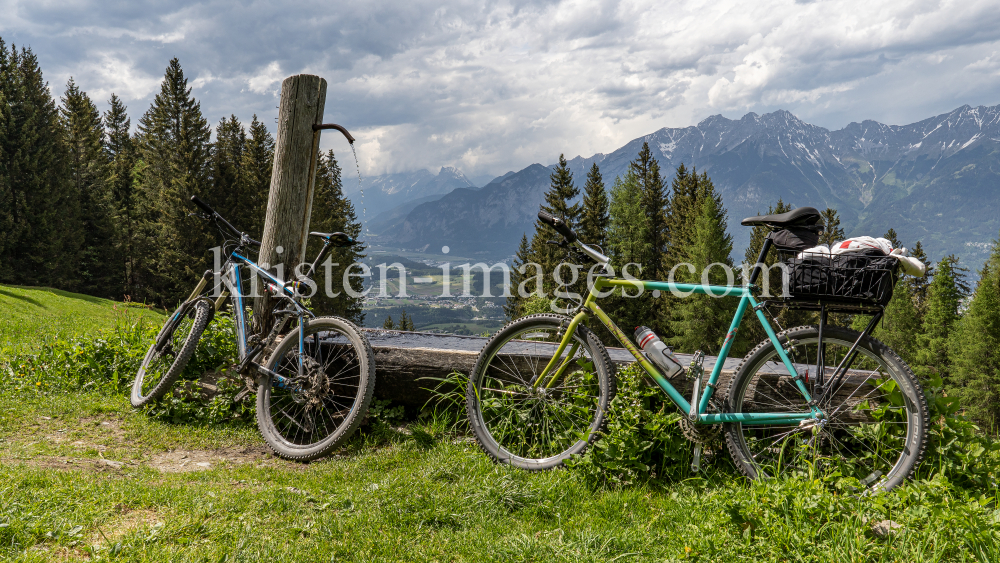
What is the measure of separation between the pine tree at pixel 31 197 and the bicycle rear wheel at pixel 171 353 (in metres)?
41.7

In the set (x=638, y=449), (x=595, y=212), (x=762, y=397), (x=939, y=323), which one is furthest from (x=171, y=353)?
(x=939, y=323)

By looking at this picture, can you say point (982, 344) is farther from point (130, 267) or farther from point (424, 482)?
point (130, 267)

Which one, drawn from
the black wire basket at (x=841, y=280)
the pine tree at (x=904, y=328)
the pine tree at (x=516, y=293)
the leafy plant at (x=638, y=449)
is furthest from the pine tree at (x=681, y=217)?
the black wire basket at (x=841, y=280)

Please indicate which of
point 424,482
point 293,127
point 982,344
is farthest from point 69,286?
point 982,344

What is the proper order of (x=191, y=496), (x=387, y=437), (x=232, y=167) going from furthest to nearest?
(x=232, y=167)
(x=387, y=437)
(x=191, y=496)

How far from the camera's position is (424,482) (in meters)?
3.65

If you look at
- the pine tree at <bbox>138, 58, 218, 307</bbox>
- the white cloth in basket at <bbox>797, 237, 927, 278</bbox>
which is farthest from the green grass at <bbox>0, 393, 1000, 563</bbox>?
the pine tree at <bbox>138, 58, 218, 307</bbox>

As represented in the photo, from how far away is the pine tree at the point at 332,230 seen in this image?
36.5 metres

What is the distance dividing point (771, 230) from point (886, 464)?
5.43 ft

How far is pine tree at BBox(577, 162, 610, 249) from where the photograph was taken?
4597 centimetres

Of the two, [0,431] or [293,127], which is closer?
[0,431]

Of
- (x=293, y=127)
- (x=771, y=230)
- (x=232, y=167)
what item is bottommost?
(x=771, y=230)

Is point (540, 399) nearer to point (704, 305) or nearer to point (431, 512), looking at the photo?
point (431, 512)

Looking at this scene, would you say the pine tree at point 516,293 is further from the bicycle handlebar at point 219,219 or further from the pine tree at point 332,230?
the bicycle handlebar at point 219,219
